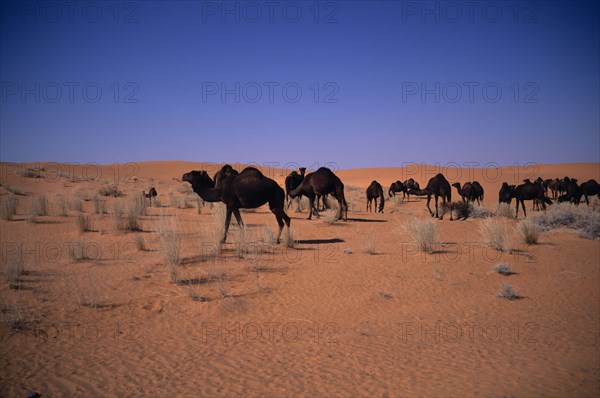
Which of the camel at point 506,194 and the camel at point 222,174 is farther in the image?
the camel at point 506,194

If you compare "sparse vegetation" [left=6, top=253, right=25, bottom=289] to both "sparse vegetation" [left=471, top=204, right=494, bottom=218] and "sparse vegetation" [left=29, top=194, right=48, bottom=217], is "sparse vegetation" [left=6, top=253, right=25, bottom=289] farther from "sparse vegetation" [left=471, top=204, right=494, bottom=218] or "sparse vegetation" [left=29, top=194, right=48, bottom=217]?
"sparse vegetation" [left=471, top=204, right=494, bottom=218]

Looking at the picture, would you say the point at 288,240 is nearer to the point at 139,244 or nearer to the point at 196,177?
the point at 196,177

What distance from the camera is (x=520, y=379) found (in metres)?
4.53

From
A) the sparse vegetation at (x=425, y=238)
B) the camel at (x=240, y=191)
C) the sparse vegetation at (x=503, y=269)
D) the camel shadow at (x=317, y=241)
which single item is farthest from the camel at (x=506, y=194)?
the camel at (x=240, y=191)

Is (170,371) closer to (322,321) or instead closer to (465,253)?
(322,321)

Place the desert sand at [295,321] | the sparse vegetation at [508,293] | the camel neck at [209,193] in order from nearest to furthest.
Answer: the desert sand at [295,321]
the sparse vegetation at [508,293]
the camel neck at [209,193]

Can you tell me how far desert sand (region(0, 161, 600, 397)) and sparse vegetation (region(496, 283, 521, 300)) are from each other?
203 millimetres

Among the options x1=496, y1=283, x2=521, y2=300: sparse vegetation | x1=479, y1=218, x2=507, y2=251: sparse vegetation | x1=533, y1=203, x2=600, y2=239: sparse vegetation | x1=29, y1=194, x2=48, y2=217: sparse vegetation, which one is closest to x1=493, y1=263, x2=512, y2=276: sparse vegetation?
x1=496, y1=283, x2=521, y2=300: sparse vegetation

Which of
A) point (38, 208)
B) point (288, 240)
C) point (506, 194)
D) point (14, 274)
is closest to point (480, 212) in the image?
point (506, 194)

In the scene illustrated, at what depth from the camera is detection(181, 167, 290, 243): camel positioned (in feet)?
36.1

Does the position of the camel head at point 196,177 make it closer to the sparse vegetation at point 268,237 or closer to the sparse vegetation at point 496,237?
the sparse vegetation at point 268,237

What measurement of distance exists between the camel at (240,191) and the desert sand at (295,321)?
111cm

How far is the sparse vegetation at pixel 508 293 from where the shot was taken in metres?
7.65

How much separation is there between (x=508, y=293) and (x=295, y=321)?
14.8ft
